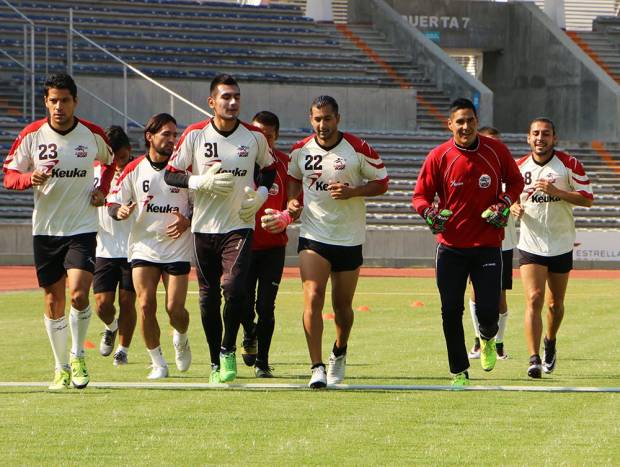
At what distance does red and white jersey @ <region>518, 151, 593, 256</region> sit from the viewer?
1264 cm

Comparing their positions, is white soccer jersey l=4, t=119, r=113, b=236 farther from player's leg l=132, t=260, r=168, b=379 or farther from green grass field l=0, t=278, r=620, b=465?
green grass field l=0, t=278, r=620, b=465

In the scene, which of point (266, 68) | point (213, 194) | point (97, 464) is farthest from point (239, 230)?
point (266, 68)

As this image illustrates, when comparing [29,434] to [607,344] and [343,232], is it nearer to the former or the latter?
[343,232]

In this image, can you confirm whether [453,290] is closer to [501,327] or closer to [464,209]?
[464,209]

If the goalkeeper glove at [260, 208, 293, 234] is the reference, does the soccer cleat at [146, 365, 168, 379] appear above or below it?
below

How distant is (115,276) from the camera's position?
13.5 metres

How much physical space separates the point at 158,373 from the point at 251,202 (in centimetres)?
189

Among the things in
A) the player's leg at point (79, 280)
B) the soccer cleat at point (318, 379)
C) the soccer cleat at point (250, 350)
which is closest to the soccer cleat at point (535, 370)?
the soccer cleat at point (318, 379)

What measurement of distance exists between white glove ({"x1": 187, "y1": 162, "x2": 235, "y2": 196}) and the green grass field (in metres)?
1.50

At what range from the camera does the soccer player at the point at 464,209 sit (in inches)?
434

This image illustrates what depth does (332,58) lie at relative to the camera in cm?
4234

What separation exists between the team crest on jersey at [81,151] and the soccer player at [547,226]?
389cm

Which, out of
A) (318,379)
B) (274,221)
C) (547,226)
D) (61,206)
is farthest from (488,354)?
(61,206)

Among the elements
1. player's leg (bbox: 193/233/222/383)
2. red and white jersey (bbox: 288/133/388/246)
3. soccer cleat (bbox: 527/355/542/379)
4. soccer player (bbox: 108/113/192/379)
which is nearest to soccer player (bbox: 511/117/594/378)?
soccer cleat (bbox: 527/355/542/379)
